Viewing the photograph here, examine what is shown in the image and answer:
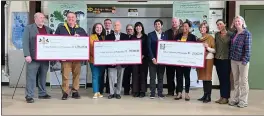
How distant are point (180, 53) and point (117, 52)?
1013mm

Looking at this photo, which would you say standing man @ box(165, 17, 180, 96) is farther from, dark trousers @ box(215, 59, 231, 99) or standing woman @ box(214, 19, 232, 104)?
dark trousers @ box(215, 59, 231, 99)

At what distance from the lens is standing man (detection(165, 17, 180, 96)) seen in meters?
4.86

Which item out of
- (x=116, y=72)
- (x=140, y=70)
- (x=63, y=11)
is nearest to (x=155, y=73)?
(x=140, y=70)

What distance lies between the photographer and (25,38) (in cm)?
446

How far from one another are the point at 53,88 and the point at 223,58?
352 cm

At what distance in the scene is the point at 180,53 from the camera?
15.5ft

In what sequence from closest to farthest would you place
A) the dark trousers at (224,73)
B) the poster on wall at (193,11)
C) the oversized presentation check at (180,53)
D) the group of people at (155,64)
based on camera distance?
the group of people at (155,64) < the dark trousers at (224,73) < the oversized presentation check at (180,53) < the poster on wall at (193,11)

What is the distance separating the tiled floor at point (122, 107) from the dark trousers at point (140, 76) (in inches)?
9.0

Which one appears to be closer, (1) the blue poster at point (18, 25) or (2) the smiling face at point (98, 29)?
(2) the smiling face at point (98, 29)

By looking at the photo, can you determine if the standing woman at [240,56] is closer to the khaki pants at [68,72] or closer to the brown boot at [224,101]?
the brown boot at [224,101]

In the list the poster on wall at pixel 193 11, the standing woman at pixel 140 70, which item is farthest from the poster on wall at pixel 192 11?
the standing woman at pixel 140 70

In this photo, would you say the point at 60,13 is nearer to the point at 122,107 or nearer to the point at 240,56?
the point at 122,107

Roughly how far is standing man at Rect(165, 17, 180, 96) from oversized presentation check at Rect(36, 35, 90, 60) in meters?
1.38

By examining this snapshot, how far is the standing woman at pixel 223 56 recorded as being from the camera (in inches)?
171
